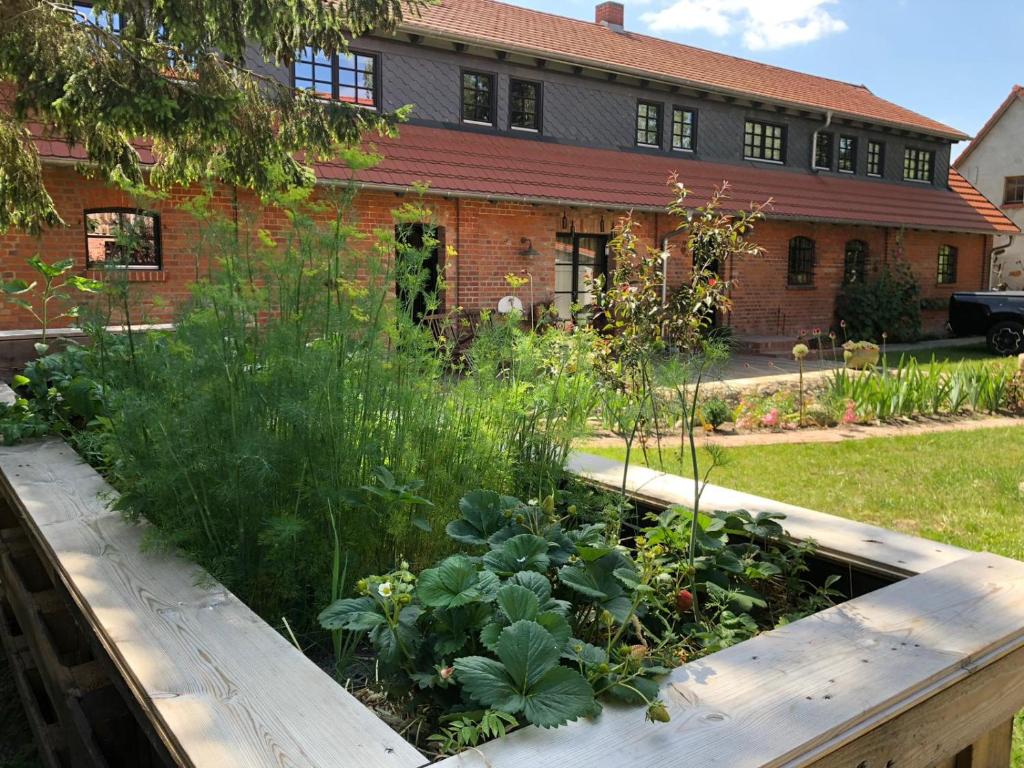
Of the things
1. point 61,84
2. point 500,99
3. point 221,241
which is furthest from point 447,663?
point 500,99

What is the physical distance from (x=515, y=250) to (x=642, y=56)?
6.19m

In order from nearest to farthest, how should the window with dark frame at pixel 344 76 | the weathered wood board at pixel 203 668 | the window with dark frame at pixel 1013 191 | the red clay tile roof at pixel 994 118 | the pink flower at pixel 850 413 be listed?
the weathered wood board at pixel 203 668 < the pink flower at pixel 850 413 < the window with dark frame at pixel 344 76 < the red clay tile roof at pixel 994 118 < the window with dark frame at pixel 1013 191

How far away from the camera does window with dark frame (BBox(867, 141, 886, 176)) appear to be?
1970cm

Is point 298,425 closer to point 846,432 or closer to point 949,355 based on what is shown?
point 846,432

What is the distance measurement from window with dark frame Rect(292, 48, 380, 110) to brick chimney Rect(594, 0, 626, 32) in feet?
27.4

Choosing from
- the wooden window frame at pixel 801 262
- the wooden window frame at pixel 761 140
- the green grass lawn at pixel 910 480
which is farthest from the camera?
the wooden window frame at pixel 761 140

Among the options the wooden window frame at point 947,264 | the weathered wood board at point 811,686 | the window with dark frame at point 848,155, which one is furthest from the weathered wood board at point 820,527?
the wooden window frame at point 947,264

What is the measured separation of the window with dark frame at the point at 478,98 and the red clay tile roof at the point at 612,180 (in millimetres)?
342

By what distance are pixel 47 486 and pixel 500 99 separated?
12.4m

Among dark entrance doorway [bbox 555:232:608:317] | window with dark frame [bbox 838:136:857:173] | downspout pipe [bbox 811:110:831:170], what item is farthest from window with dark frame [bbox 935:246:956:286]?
dark entrance doorway [bbox 555:232:608:317]

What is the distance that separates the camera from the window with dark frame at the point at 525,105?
14.0 m

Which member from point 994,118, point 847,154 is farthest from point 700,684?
point 994,118

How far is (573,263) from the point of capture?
551 inches

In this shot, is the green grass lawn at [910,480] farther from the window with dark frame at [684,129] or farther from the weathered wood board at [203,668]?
the window with dark frame at [684,129]
